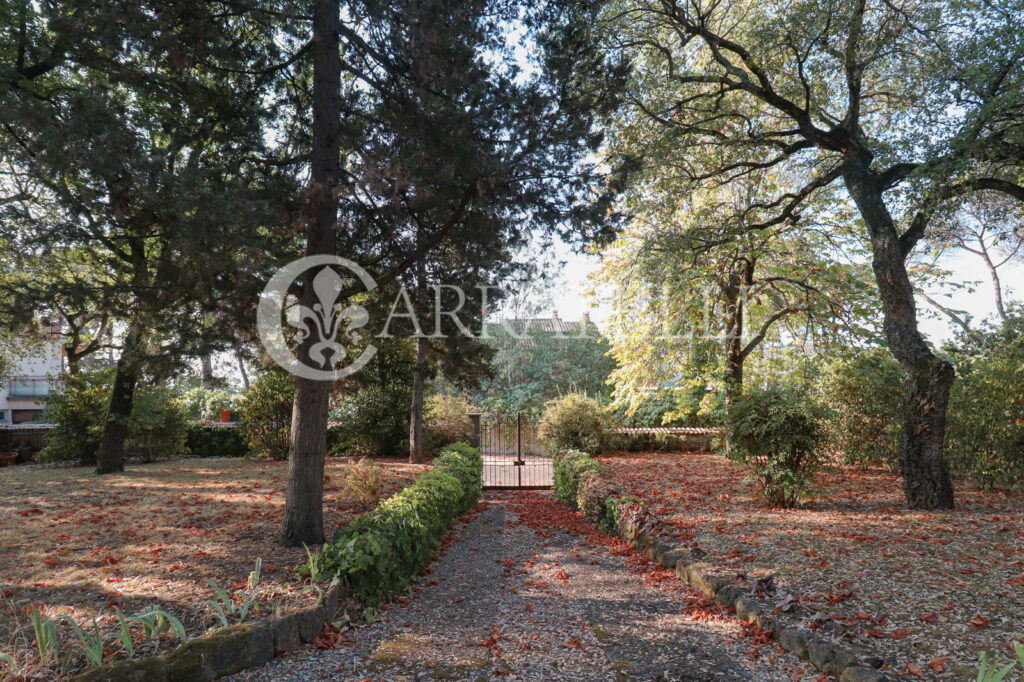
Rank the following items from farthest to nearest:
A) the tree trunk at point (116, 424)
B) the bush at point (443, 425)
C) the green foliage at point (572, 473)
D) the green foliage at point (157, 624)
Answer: the bush at point (443, 425), the tree trunk at point (116, 424), the green foliage at point (572, 473), the green foliage at point (157, 624)

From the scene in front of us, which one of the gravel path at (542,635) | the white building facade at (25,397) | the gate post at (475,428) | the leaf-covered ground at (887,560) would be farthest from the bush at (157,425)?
the white building facade at (25,397)

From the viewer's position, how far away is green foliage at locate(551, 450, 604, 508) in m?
9.26

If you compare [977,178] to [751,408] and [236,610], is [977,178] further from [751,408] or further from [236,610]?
[236,610]

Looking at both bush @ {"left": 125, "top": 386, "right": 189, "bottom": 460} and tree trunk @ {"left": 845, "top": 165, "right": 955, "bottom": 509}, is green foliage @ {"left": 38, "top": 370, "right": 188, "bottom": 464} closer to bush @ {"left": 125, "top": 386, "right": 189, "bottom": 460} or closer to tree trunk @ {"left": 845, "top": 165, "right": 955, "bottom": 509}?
bush @ {"left": 125, "top": 386, "right": 189, "bottom": 460}

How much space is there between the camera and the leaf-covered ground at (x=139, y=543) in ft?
12.8

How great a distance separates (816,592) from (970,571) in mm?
1376

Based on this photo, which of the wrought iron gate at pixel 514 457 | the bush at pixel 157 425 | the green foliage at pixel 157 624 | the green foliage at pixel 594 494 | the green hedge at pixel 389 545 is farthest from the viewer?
the wrought iron gate at pixel 514 457

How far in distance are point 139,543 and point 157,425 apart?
24.4 feet

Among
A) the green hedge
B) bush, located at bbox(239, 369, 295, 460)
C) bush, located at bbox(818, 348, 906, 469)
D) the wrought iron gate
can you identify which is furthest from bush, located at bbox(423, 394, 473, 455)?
bush, located at bbox(818, 348, 906, 469)

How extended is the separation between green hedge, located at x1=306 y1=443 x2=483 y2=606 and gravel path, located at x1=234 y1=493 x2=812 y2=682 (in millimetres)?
206

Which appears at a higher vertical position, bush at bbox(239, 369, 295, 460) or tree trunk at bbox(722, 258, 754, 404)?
tree trunk at bbox(722, 258, 754, 404)

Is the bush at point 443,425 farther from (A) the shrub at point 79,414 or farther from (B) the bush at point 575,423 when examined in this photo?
(A) the shrub at point 79,414

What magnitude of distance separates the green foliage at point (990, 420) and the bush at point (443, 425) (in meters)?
9.32

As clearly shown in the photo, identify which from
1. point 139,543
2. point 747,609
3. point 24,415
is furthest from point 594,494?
point 24,415
